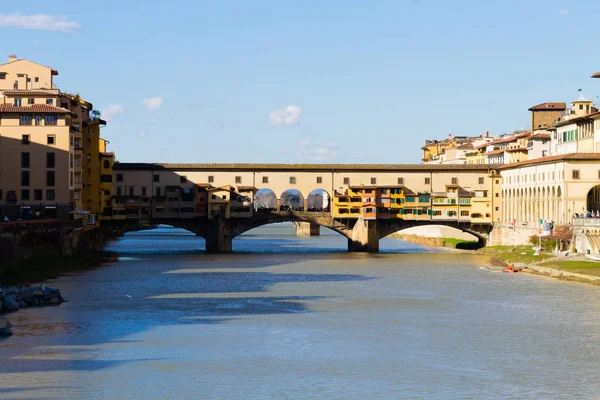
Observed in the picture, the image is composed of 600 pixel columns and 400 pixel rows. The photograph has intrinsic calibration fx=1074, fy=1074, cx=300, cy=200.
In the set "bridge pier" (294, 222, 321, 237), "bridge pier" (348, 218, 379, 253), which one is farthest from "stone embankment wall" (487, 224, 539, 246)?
"bridge pier" (294, 222, 321, 237)

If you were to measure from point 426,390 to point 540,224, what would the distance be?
56.2 meters

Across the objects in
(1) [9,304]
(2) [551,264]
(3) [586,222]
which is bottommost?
(1) [9,304]

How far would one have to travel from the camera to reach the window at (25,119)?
259 ft

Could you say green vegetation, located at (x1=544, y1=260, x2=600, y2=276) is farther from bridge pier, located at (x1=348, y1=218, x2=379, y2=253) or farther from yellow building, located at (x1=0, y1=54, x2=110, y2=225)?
yellow building, located at (x1=0, y1=54, x2=110, y2=225)

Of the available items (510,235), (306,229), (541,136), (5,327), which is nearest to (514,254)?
(510,235)

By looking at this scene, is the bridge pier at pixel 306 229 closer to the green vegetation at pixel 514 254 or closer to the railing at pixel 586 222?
the green vegetation at pixel 514 254

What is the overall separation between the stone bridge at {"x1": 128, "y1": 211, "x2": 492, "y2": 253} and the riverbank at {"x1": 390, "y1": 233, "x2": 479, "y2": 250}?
279 inches

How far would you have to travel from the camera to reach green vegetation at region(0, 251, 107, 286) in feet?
192

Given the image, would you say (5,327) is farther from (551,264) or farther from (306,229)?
(306,229)

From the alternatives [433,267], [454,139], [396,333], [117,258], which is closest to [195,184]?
[117,258]

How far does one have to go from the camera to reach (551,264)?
236 feet

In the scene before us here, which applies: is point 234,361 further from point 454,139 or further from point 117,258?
point 454,139

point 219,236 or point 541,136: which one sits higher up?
point 541,136

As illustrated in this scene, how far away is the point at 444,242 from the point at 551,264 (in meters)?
42.9
